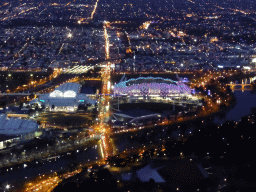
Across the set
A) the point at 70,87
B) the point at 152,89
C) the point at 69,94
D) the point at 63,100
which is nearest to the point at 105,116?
the point at 63,100

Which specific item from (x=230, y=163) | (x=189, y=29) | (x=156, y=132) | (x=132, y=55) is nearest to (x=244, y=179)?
(x=230, y=163)

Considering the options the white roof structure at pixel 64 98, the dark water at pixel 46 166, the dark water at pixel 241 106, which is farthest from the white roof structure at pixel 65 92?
the dark water at pixel 241 106

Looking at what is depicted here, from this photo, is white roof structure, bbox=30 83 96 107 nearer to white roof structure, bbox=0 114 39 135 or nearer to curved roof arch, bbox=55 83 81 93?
curved roof arch, bbox=55 83 81 93

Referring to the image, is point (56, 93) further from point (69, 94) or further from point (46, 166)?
point (46, 166)

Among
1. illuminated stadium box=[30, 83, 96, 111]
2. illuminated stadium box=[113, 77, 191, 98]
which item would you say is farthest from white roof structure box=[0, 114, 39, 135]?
illuminated stadium box=[113, 77, 191, 98]

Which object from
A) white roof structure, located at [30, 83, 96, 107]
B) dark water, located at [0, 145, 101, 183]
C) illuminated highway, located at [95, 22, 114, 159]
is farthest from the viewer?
white roof structure, located at [30, 83, 96, 107]

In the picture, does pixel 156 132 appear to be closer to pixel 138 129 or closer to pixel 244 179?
pixel 138 129
